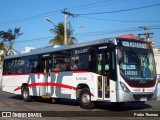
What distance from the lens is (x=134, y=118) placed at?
484 inches

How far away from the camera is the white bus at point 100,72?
13.9 m

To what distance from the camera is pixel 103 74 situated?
14.5 m

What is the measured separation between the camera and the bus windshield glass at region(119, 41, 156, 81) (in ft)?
45.8

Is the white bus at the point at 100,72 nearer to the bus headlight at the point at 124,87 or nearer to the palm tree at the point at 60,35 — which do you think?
the bus headlight at the point at 124,87

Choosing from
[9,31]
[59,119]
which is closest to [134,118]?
[59,119]

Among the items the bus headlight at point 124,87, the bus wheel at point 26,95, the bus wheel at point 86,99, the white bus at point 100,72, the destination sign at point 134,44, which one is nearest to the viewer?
the bus headlight at point 124,87

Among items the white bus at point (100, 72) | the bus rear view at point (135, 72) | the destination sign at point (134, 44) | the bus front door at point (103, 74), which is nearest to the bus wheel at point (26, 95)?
the white bus at point (100, 72)

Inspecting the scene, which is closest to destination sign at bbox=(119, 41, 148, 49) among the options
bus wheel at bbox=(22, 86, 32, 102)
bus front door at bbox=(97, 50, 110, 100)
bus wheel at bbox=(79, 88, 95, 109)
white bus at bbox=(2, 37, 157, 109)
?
white bus at bbox=(2, 37, 157, 109)

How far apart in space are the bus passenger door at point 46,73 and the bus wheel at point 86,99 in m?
3.54

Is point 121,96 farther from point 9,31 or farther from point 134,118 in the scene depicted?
point 9,31

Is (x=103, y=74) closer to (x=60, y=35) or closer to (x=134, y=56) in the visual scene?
(x=134, y=56)

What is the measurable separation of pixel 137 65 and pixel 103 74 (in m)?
1.58

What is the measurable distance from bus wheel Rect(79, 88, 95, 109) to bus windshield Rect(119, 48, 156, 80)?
2488 mm

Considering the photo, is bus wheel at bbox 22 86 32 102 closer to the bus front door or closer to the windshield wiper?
the bus front door
